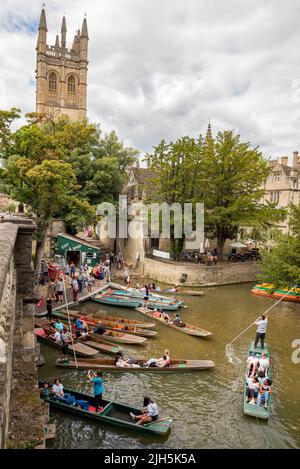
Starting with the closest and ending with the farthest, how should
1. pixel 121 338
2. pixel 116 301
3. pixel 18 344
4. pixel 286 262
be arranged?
pixel 18 344 → pixel 121 338 → pixel 116 301 → pixel 286 262

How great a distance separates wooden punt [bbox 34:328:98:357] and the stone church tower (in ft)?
180

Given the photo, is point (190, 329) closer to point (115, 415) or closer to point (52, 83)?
point (115, 415)

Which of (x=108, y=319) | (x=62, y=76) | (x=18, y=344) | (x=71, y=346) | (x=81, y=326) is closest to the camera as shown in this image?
(x=18, y=344)

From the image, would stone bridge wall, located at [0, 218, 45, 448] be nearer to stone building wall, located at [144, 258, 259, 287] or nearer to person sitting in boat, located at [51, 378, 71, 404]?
person sitting in boat, located at [51, 378, 71, 404]

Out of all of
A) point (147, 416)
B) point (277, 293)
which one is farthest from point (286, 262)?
point (147, 416)

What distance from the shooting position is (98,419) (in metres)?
10.5

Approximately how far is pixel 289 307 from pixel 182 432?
1697cm

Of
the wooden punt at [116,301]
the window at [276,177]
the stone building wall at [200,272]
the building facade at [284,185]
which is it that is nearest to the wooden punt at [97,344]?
the wooden punt at [116,301]

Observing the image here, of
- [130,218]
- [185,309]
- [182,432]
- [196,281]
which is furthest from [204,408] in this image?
[130,218]

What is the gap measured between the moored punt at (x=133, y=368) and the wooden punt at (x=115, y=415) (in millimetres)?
2387

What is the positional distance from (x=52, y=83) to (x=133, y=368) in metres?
64.4

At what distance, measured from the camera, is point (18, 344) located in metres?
8.88

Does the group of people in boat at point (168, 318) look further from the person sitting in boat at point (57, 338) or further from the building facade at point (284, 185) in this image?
the building facade at point (284, 185)

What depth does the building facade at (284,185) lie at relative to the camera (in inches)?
1582
